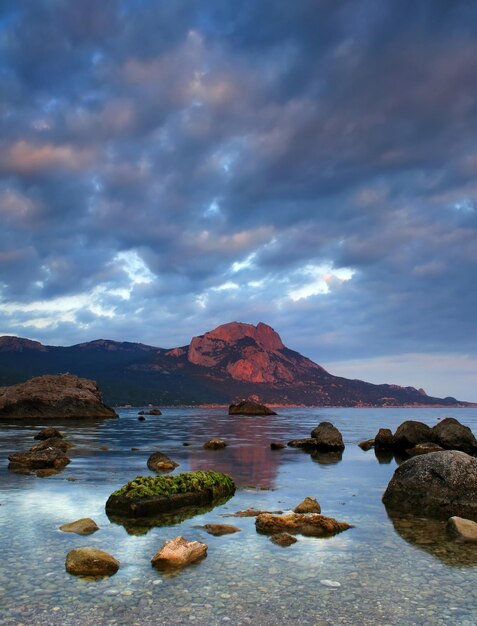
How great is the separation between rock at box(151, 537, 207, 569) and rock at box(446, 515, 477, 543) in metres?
7.42

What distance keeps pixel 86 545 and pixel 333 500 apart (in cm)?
1048

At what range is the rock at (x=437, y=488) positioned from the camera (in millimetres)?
16406

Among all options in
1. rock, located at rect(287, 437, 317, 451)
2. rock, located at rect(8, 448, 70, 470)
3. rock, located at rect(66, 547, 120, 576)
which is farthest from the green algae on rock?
rock, located at rect(287, 437, 317, 451)

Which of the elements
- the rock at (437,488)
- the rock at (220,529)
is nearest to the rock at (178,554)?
the rock at (220,529)

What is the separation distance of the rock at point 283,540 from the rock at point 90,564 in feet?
14.5

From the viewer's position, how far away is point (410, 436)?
140 feet

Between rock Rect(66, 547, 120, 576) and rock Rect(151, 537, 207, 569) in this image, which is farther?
rock Rect(151, 537, 207, 569)

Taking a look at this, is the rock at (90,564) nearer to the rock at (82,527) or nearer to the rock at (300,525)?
the rock at (82,527)

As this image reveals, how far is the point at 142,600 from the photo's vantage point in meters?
8.92

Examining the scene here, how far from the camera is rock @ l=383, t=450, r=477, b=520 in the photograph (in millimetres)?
16406

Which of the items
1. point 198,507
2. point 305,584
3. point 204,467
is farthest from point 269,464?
point 305,584

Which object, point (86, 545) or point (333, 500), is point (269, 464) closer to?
point (333, 500)

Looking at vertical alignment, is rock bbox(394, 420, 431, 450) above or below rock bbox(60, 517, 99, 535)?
above

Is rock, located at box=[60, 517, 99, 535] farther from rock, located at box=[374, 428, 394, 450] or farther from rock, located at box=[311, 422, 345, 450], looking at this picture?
rock, located at box=[374, 428, 394, 450]
